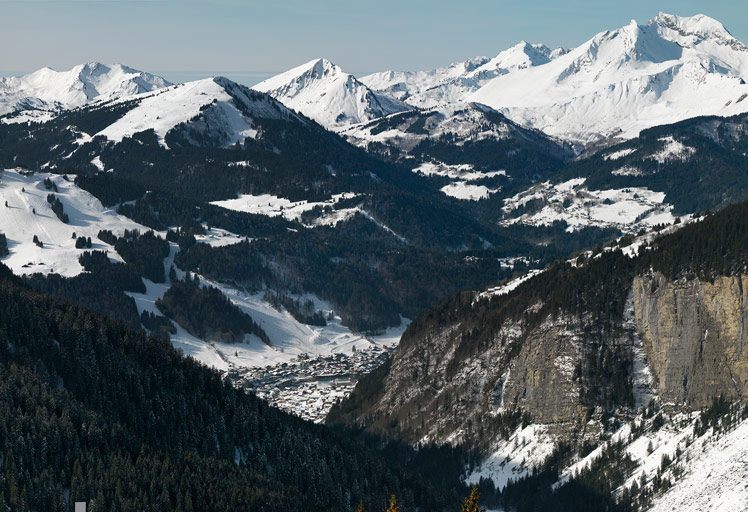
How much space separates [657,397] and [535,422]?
65.2 ft

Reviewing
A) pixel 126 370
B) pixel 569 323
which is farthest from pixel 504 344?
pixel 126 370

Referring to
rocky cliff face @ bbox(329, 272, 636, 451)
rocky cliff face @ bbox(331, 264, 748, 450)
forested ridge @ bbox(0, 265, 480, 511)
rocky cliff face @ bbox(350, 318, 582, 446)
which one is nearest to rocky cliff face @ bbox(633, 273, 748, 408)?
rocky cliff face @ bbox(331, 264, 748, 450)

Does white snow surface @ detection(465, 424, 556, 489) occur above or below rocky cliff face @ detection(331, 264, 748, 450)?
below

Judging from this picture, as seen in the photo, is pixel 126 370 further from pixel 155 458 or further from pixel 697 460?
pixel 697 460

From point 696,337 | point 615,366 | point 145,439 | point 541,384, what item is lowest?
point 541,384

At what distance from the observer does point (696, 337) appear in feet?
573

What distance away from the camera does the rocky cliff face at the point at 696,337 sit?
6629 inches

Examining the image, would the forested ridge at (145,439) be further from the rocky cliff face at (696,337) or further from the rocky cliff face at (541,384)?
the rocky cliff face at (696,337)

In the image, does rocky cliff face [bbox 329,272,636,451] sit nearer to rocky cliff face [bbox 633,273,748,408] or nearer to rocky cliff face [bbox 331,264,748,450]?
rocky cliff face [bbox 331,264,748,450]

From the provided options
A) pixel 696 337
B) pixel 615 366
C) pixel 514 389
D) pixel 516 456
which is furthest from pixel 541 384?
pixel 696 337

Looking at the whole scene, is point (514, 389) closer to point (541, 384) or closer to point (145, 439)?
point (541, 384)

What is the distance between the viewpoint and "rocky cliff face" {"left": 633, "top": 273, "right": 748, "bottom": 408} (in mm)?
168375

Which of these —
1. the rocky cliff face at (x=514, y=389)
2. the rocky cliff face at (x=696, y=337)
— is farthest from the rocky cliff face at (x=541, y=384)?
the rocky cliff face at (x=696, y=337)

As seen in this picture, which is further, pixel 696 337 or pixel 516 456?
pixel 516 456
